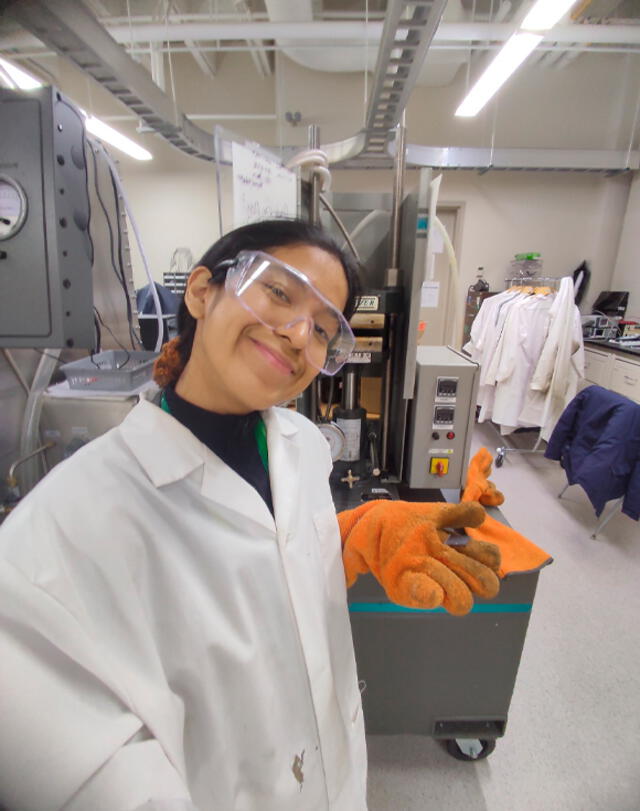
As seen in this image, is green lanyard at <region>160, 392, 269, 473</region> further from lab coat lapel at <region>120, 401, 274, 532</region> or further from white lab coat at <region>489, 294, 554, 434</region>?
white lab coat at <region>489, 294, 554, 434</region>

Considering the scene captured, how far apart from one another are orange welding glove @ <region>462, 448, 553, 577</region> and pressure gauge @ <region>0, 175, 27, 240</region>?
1209 millimetres

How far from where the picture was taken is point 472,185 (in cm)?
433

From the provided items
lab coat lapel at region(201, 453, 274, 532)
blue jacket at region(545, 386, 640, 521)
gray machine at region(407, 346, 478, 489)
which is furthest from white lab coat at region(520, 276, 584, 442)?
lab coat lapel at region(201, 453, 274, 532)

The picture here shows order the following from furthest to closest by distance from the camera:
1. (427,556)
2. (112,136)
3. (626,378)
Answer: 1. (112,136)
2. (626,378)
3. (427,556)

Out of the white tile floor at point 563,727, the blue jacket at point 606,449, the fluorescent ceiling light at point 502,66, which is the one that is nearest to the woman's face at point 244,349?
the white tile floor at point 563,727

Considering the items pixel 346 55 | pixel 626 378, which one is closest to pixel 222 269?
pixel 626 378

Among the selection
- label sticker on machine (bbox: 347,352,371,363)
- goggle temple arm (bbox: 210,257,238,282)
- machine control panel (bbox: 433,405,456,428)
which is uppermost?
goggle temple arm (bbox: 210,257,238,282)

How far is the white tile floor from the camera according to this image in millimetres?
1245

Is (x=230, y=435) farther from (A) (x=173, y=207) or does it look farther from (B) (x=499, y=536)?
(A) (x=173, y=207)

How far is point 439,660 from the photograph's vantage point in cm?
120

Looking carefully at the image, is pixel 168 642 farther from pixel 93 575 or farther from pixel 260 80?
pixel 260 80

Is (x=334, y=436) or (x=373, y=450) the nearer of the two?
(x=334, y=436)

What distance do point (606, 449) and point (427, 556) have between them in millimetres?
1984

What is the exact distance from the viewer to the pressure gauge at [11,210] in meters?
0.80
